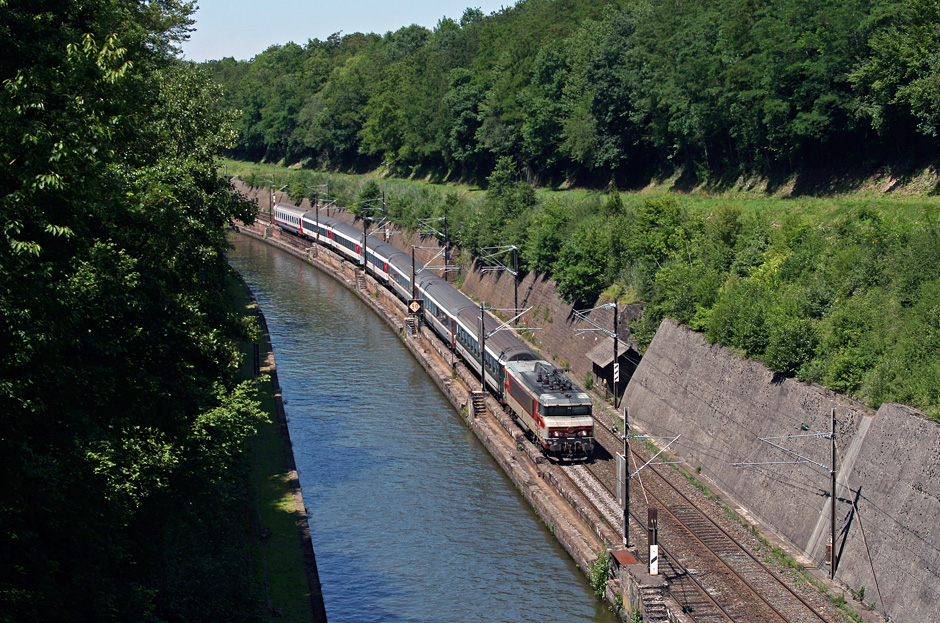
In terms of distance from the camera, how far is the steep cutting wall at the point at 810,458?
2069cm

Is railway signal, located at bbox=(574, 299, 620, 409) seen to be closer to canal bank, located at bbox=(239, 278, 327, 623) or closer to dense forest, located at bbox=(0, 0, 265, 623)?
canal bank, located at bbox=(239, 278, 327, 623)

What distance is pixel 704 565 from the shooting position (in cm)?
2364

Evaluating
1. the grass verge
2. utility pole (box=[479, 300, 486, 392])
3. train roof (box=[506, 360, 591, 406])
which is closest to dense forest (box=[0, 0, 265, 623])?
the grass verge

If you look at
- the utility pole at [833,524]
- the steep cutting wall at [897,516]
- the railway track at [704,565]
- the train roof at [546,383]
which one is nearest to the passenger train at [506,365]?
the train roof at [546,383]

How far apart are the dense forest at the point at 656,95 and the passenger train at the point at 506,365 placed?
57.1ft

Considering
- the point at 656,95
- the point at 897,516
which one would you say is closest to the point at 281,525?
the point at 897,516

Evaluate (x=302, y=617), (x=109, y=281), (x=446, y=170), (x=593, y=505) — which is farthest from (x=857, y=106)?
(x=446, y=170)

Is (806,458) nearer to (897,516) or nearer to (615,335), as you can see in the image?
(897,516)

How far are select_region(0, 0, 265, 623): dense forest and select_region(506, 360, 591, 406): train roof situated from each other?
39.9ft

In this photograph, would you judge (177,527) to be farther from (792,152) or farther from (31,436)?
(792,152)

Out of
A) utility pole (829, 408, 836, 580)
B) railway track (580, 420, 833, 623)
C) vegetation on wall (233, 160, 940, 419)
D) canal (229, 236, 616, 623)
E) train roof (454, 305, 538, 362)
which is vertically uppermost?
vegetation on wall (233, 160, 940, 419)

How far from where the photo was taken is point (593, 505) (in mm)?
27641

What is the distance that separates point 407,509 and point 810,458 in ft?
44.1

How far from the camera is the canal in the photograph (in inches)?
970
